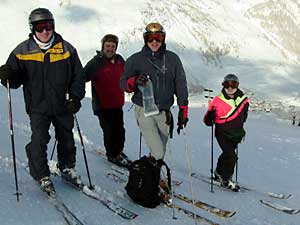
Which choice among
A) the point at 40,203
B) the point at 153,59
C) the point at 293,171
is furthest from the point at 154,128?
the point at 293,171

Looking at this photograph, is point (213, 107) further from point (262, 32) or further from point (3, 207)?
point (262, 32)

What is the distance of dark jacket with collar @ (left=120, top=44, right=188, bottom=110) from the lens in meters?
6.01

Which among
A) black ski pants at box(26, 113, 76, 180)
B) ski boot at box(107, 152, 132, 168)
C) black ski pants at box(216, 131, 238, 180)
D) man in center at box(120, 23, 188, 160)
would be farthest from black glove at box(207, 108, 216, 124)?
black ski pants at box(26, 113, 76, 180)

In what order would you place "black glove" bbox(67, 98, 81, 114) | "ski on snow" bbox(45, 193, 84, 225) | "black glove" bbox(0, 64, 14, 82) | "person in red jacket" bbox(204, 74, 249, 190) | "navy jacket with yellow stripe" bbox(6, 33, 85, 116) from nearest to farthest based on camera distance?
1. "ski on snow" bbox(45, 193, 84, 225)
2. "black glove" bbox(0, 64, 14, 82)
3. "navy jacket with yellow stripe" bbox(6, 33, 85, 116)
4. "black glove" bbox(67, 98, 81, 114)
5. "person in red jacket" bbox(204, 74, 249, 190)

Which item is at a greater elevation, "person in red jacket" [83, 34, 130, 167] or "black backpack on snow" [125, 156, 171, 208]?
"person in red jacket" [83, 34, 130, 167]

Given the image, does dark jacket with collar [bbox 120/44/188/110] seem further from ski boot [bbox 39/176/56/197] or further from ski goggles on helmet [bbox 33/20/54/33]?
ski boot [bbox 39/176/56/197]

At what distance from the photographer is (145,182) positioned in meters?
5.83

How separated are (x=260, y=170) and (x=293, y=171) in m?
1.11

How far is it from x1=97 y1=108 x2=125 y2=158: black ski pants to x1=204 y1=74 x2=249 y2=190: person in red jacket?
1.63 meters

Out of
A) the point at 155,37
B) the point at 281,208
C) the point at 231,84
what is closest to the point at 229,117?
the point at 231,84

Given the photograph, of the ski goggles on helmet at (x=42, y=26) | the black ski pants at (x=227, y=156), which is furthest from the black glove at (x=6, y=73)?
the black ski pants at (x=227, y=156)

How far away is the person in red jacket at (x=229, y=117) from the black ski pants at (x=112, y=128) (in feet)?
5.35

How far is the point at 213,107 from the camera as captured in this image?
25.3 feet

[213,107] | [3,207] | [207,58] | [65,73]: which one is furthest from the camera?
[207,58]
